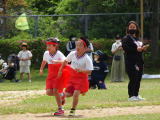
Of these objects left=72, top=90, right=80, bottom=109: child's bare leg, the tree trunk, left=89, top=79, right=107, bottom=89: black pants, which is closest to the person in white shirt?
left=89, top=79, right=107, bottom=89: black pants

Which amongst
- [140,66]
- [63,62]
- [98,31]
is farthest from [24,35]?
[63,62]

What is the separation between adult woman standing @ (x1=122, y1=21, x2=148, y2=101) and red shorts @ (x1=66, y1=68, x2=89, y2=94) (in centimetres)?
319

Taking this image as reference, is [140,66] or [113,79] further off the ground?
[140,66]

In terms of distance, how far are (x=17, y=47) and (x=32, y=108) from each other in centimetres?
1791

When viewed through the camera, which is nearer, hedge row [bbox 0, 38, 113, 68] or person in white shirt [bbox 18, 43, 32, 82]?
person in white shirt [bbox 18, 43, 32, 82]

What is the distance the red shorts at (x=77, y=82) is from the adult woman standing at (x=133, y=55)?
3.19 m

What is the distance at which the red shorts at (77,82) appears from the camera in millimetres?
13188

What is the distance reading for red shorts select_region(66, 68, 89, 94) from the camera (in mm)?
13188

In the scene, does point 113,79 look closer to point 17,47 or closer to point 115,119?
point 17,47

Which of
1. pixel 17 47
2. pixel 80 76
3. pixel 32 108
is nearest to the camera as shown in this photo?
pixel 80 76

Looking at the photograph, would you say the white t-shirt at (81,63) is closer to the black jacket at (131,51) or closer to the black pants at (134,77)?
the black jacket at (131,51)

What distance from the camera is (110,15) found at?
110ft

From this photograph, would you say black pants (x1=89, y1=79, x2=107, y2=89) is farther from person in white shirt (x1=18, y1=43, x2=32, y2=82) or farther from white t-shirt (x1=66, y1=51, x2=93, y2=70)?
white t-shirt (x1=66, y1=51, x2=93, y2=70)

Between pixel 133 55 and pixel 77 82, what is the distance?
350cm
